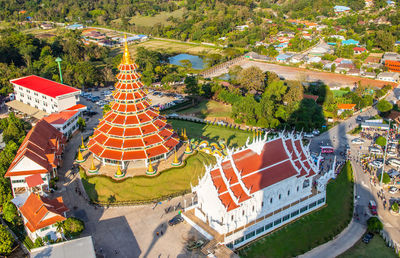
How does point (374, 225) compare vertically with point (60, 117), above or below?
below

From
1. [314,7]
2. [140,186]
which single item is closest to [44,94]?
[140,186]

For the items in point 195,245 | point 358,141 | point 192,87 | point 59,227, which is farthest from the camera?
point 192,87

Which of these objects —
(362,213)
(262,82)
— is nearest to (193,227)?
(362,213)

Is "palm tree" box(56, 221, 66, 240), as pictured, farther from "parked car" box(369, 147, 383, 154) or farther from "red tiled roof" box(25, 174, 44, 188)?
"parked car" box(369, 147, 383, 154)

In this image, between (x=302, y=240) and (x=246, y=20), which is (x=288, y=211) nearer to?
(x=302, y=240)

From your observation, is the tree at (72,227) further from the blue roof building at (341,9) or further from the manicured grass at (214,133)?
the blue roof building at (341,9)

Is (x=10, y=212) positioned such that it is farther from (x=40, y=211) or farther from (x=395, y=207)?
(x=395, y=207)
